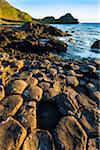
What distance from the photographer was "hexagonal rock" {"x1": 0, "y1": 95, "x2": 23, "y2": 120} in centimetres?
631

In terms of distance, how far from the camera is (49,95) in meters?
7.22

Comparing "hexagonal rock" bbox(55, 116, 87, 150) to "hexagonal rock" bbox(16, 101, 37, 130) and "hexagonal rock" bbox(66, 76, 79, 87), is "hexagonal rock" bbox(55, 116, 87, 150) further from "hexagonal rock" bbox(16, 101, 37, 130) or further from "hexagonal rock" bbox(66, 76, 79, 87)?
"hexagonal rock" bbox(66, 76, 79, 87)

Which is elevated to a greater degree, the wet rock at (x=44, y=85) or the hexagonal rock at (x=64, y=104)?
the wet rock at (x=44, y=85)

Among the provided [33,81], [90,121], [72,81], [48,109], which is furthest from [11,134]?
[72,81]

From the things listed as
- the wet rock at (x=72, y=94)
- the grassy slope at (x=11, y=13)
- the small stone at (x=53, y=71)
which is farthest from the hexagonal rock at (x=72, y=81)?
the grassy slope at (x=11, y=13)

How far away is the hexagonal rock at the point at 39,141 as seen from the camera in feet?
18.0

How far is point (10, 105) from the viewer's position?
6598 millimetres

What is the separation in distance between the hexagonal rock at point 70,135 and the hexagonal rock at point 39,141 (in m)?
0.18

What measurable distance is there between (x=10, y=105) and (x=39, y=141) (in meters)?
1.44

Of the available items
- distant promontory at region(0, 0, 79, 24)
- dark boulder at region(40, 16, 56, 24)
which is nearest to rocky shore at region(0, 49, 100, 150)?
distant promontory at region(0, 0, 79, 24)

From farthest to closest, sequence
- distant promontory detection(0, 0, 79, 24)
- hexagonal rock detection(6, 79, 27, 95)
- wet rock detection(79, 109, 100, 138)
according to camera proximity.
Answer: distant promontory detection(0, 0, 79, 24) < hexagonal rock detection(6, 79, 27, 95) < wet rock detection(79, 109, 100, 138)

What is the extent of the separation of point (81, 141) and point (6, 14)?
118625 mm

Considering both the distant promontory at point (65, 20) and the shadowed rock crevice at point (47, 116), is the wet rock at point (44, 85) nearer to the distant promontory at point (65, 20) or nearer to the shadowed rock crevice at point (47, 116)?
the shadowed rock crevice at point (47, 116)

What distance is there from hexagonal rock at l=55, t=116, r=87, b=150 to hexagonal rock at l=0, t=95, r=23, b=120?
1261 millimetres
